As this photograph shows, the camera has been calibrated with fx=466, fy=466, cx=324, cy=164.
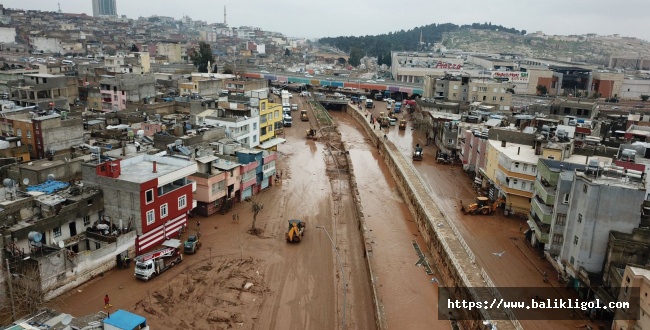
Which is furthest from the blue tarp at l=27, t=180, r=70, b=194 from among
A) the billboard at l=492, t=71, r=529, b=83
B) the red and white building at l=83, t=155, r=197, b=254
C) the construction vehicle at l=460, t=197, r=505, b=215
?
the billboard at l=492, t=71, r=529, b=83

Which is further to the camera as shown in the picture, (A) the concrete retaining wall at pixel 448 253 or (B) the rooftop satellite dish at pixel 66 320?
(A) the concrete retaining wall at pixel 448 253

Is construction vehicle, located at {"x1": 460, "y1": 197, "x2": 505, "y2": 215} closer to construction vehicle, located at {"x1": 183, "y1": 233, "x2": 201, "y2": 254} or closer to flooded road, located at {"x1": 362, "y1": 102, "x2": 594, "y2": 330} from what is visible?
flooded road, located at {"x1": 362, "y1": 102, "x2": 594, "y2": 330}

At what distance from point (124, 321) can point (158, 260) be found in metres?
6.19

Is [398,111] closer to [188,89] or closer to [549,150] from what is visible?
[188,89]

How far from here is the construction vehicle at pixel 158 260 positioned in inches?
802

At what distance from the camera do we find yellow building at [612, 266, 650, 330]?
1541 cm

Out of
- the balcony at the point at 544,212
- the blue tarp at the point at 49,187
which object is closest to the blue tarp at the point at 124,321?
the blue tarp at the point at 49,187

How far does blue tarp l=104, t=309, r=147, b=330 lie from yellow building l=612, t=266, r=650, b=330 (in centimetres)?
1657

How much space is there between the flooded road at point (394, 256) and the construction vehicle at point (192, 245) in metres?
9.11

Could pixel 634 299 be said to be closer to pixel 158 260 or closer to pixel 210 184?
pixel 158 260

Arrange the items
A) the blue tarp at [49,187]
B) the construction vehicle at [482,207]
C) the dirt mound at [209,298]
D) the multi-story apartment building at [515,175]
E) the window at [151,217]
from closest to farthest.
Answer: the dirt mound at [209,298]
the blue tarp at [49,187]
the window at [151,217]
the multi-story apartment building at [515,175]
the construction vehicle at [482,207]

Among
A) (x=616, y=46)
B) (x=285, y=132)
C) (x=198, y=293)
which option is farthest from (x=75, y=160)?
(x=616, y=46)

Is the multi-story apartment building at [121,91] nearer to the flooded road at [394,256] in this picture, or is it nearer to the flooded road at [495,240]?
the flooded road at [394,256]

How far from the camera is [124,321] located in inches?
593
